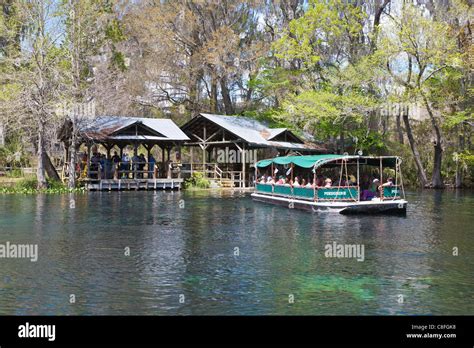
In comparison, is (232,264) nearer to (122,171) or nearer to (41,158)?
(41,158)

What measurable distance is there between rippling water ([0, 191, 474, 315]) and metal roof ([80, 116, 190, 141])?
14.5 m

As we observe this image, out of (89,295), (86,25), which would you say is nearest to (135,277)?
(89,295)

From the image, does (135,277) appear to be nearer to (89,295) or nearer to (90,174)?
(89,295)

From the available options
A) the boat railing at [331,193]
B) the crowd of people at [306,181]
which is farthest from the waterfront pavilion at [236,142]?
the boat railing at [331,193]

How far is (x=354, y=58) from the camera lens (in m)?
52.8

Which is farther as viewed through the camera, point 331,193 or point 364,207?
point 331,193

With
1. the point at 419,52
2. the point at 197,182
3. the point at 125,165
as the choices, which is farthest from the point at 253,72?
the point at 125,165

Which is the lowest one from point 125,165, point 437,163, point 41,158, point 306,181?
point 306,181

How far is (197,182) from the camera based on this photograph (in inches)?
1907

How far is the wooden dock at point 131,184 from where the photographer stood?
42.6 metres

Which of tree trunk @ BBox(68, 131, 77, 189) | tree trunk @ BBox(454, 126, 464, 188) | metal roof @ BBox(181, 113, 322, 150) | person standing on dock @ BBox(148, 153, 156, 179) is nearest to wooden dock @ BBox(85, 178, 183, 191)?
tree trunk @ BBox(68, 131, 77, 189)

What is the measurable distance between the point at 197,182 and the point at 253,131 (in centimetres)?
711

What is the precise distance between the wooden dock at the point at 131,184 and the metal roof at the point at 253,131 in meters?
6.24

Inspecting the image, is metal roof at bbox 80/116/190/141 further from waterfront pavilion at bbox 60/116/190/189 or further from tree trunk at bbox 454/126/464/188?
tree trunk at bbox 454/126/464/188
